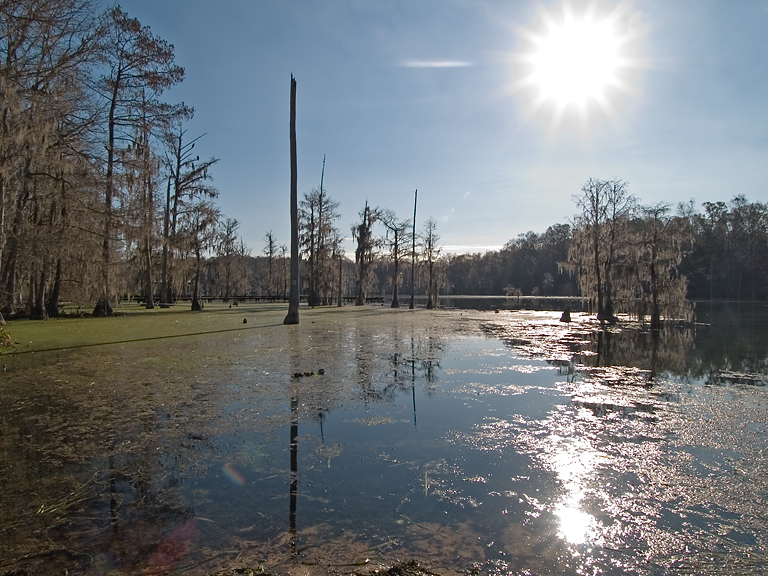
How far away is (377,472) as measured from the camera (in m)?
3.64

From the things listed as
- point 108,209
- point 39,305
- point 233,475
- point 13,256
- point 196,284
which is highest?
point 108,209

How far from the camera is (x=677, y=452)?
13.5 feet

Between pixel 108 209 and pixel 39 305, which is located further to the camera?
pixel 108 209

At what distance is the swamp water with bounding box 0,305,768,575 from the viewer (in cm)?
250

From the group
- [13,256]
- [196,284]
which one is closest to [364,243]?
[196,284]

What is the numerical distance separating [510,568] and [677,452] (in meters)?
2.74

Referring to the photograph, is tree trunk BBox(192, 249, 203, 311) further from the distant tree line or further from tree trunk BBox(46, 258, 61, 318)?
tree trunk BBox(46, 258, 61, 318)

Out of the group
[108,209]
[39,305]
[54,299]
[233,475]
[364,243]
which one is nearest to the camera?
[233,475]

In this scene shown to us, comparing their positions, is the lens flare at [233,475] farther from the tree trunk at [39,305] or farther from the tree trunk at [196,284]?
the tree trunk at [196,284]

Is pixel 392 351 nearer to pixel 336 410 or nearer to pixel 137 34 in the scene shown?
pixel 336 410

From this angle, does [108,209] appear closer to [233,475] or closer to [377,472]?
[233,475]

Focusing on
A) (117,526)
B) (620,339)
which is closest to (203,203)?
(620,339)

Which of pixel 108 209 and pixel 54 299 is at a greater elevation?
pixel 108 209

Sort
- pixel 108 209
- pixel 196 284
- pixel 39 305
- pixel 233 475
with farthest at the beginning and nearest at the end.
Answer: pixel 196 284
pixel 108 209
pixel 39 305
pixel 233 475
